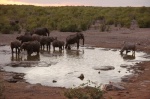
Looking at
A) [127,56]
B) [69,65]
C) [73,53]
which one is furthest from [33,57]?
[127,56]

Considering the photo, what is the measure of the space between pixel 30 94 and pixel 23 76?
12.7 feet

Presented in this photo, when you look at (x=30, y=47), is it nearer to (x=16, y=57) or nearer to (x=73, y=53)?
(x=16, y=57)

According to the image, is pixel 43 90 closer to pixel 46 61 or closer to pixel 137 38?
pixel 46 61

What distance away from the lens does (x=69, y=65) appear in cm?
2027

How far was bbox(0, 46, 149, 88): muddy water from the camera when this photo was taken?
16.7m

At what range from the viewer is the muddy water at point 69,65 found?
656 inches

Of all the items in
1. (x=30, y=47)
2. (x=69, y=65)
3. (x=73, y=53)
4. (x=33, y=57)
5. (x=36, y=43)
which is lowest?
(x=69, y=65)

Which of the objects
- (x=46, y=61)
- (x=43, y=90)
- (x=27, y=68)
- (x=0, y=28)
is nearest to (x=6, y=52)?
(x=46, y=61)

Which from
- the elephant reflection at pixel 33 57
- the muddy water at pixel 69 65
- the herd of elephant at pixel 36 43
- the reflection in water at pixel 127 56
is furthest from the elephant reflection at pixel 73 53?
the reflection in water at pixel 127 56

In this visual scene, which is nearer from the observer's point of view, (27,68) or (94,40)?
(27,68)

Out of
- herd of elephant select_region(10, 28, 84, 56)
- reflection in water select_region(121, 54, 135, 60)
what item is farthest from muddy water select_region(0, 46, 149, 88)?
herd of elephant select_region(10, 28, 84, 56)

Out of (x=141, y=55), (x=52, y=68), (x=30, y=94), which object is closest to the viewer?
(x=30, y=94)

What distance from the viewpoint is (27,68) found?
63.7 ft

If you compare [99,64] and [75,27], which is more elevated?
[75,27]
